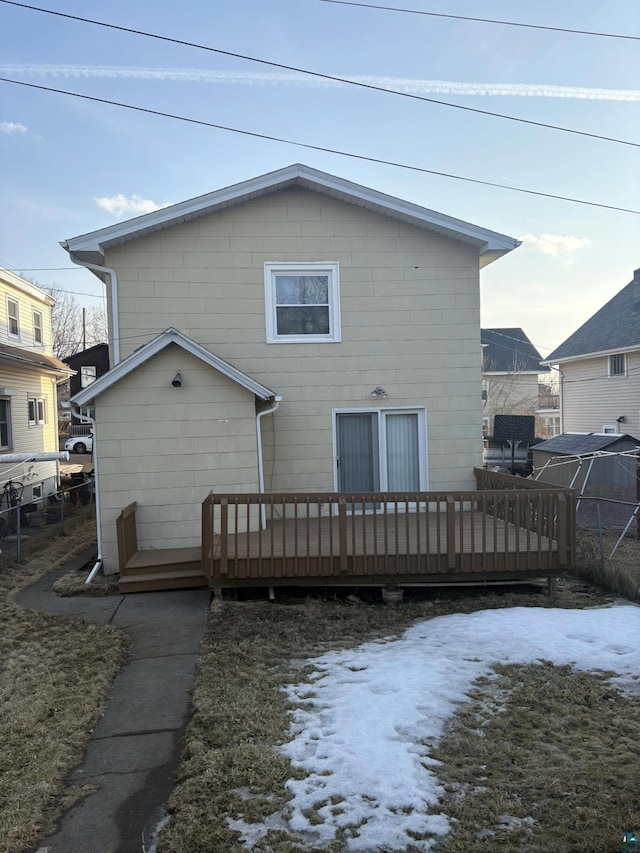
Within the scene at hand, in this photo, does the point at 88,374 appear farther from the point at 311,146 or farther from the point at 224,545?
the point at 224,545

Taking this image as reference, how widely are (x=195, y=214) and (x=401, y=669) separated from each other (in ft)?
25.2

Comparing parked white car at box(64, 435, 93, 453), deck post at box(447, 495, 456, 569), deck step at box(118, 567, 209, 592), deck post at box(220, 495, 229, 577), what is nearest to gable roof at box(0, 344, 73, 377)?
deck step at box(118, 567, 209, 592)

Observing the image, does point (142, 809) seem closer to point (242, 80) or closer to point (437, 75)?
point (242, 80)

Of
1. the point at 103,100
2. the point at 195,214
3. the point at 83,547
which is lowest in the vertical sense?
the point at 83,547

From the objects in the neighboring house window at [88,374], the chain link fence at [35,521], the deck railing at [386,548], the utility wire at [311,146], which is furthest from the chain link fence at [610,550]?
the neighboring house window at [88,374]

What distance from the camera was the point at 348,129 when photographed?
40.1ft

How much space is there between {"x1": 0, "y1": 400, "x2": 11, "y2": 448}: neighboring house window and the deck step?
33.7 feet

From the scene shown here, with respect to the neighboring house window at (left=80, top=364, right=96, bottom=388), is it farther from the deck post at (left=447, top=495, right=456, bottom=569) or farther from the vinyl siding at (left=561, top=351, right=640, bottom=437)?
the deck post at (left=447, top=495, right=456, bottom=569)

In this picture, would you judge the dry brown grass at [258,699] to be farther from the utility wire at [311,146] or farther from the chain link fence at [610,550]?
the utility wire at [311,146]

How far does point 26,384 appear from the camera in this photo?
58.6ft

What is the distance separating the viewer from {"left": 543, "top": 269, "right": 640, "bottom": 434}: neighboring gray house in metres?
22.0

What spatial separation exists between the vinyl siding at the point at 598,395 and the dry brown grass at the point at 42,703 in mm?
21173

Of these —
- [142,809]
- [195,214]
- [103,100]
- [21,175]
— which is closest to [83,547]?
[195,214]

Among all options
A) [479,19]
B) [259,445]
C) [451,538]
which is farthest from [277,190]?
→ [451,538]
